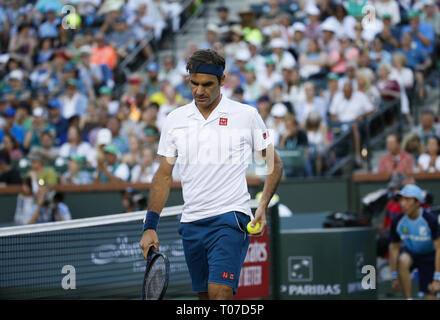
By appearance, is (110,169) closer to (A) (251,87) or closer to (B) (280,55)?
(A) (251,87)

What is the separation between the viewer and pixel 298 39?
1661 centimetres

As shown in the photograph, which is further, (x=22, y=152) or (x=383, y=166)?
(x=22, y=152)

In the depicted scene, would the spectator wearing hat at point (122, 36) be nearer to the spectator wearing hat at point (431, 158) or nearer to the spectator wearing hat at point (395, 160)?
the spectator wearing hat at point (395, 160)

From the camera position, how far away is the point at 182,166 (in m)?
5.82

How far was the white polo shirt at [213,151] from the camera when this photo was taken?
18.7ft

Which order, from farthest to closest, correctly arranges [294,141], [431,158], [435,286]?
[294,141]
[431,158]
[435,286]

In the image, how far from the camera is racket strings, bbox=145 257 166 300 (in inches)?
209

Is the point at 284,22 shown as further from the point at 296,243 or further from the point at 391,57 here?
the point at 296,243

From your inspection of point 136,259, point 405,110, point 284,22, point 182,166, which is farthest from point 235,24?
point 182,166

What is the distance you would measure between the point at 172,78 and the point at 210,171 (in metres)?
12.0

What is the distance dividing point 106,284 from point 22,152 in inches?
335

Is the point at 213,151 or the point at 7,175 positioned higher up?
the point at 7,175

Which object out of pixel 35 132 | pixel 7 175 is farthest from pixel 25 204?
pixel 35 132

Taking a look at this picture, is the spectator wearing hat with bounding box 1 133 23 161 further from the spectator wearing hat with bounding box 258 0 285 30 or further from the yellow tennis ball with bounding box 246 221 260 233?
the yellow tennis ball with bounding box 246 221 260 233
